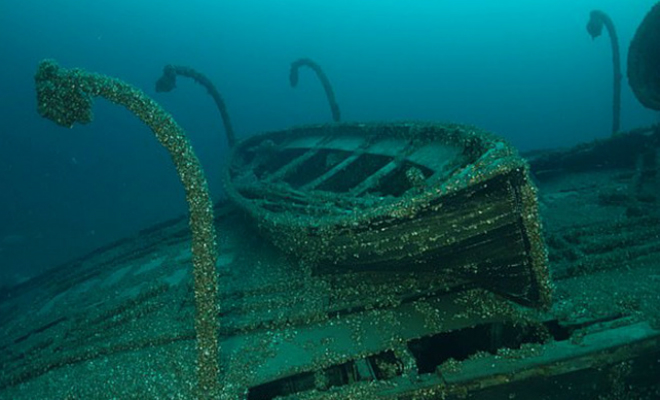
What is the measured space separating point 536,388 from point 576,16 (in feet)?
513

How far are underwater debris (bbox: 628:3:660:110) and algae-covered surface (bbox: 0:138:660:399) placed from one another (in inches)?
57.0

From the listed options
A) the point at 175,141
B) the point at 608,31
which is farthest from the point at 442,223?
the point at 608,31

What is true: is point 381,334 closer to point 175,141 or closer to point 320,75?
point 175,141

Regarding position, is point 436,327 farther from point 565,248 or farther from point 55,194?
point 55,194

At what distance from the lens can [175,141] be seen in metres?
2.52

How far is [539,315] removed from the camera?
2848 mm

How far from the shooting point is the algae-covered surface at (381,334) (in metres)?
2.35

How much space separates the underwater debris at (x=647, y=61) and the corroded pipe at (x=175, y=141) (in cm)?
642

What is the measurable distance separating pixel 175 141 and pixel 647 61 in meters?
6.74

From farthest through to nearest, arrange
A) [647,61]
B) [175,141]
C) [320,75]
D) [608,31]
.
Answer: [320,75] < [608,31] < [647,61] < [175,141]

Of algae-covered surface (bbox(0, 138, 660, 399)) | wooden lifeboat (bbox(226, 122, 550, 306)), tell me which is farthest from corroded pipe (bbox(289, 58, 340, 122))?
algae-covered surface (bbox(0, 138, 660, 399))

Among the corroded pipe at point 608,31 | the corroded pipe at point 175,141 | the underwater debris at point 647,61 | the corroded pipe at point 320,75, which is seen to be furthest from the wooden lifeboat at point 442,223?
the corroded pipe at point 608,31

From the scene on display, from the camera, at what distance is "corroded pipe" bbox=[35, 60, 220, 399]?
2.33 metres

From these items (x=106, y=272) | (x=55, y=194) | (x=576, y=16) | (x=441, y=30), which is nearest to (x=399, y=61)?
(x=441, y=30)
